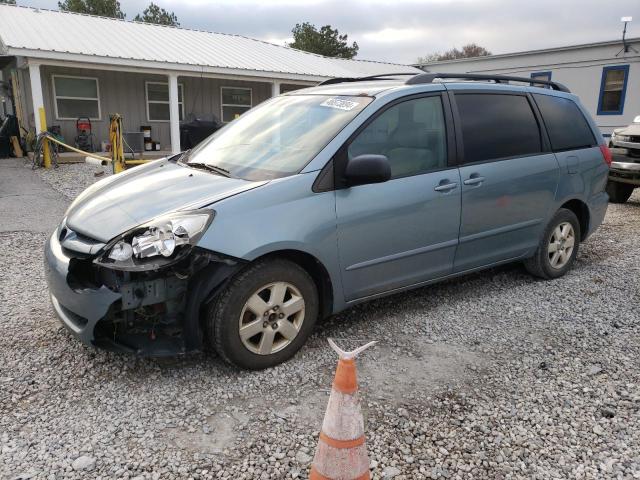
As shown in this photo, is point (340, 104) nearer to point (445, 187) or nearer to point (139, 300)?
point (445, 187)

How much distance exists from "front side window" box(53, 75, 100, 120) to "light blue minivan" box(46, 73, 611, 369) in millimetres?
13163

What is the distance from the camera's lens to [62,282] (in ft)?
9.61

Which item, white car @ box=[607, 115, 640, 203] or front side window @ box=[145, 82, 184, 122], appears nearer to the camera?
white car @ box=[607, 115, 640, 203]

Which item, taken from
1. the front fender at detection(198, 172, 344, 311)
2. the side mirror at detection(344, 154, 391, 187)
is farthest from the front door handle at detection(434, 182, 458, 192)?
the front fender at detection(198, 172, 344, 311)

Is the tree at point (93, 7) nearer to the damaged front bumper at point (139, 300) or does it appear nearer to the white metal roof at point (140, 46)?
the white metal roof at point (140, 46)

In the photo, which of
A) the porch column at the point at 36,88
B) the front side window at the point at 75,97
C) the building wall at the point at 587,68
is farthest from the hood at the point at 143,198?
the building wall at the point at 587,68

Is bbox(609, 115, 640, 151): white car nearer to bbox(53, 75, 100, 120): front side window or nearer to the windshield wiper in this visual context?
the windshield wiper

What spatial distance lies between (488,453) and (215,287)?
1629mm

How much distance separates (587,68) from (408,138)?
16.6 m

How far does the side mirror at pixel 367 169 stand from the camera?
3.22 meters

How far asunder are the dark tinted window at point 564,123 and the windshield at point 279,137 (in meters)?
2.03

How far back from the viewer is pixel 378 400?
2.91 m

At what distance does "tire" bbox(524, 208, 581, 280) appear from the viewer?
4781mm

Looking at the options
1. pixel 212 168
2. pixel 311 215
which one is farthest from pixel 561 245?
pixel 212 168
